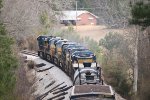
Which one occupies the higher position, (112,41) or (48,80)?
(112,41)

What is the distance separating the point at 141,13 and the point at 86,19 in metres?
64.9

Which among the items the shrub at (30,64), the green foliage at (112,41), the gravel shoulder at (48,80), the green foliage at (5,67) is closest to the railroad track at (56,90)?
the gravel shoulder at (48,80)

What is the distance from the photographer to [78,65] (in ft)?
84.5

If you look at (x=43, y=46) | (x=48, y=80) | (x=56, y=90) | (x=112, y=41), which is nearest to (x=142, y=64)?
(x=56, y=90)

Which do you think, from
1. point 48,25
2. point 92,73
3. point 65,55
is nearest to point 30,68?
point 65,55

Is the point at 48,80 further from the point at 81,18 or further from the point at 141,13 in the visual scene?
the point at 81,18

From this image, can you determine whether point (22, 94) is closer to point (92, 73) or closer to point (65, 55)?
point (92, 73)

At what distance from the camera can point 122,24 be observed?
32625 mm

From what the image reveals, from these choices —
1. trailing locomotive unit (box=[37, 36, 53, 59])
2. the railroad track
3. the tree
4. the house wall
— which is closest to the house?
the house wall

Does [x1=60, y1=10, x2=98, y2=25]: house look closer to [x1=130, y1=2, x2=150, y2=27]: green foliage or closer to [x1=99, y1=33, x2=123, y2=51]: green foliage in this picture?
[x1=99, y1=33, x2=123, y2=51]: green foliage

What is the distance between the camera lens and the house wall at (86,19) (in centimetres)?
7831

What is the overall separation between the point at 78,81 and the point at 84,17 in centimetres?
5684

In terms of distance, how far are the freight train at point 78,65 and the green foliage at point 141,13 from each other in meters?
3.01

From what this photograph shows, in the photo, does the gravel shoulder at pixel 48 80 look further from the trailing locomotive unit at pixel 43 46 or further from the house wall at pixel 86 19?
the house wall at pixel 86 19
